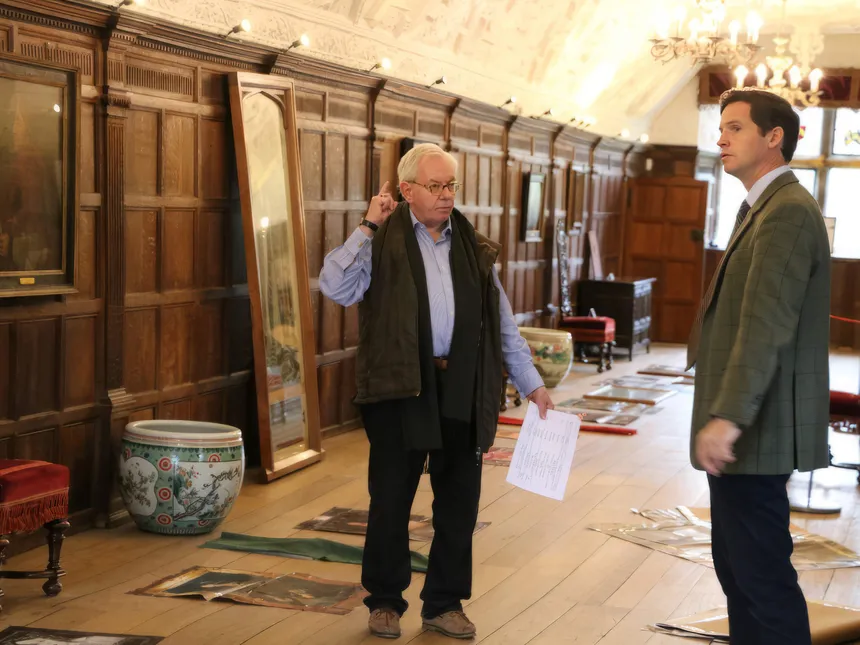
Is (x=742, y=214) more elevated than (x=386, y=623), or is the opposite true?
(x=742, y=214)

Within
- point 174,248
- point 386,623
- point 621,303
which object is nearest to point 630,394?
point 621,303

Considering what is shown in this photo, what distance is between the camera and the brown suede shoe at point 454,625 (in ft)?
13.4

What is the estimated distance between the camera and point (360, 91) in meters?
8.15

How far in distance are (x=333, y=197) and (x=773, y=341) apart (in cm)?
532

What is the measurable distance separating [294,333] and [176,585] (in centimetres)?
259

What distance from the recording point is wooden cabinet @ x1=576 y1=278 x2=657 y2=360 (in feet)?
43.4

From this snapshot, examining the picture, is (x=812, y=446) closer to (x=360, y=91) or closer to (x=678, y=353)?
(x=360, y=91)

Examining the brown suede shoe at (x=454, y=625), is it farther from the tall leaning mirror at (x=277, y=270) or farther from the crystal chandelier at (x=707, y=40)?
the crystal chandelier at (x=707, y=40)

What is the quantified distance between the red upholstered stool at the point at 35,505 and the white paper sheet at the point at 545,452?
5.89ft

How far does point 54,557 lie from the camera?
4.51 meters

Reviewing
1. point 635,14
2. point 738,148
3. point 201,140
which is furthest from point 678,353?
point 738,148

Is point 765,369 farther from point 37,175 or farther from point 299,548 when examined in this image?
point 37,175

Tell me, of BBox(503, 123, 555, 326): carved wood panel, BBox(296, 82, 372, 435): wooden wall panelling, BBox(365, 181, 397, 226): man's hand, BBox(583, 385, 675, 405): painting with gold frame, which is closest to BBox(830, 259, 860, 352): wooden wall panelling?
BBox(503, 123, 555, 326): carved wood panel

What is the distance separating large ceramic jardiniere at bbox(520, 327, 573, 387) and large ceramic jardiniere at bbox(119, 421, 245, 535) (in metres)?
5.09
